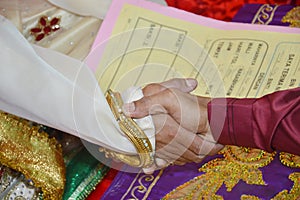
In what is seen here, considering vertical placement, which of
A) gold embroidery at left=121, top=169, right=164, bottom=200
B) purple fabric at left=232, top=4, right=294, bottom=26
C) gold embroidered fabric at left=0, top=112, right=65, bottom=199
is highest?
purple fabric at left=232, top=4, right=294, bottom=26

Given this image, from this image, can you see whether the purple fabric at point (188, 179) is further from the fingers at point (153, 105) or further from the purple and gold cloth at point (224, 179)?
the fingers at point (153, 105)

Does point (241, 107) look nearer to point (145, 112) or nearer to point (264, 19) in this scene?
point (145, 112)

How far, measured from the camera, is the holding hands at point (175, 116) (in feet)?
2.65

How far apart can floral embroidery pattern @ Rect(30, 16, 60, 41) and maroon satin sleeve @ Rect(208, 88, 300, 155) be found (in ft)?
1.12

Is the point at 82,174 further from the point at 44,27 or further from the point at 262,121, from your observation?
the point at 262,121

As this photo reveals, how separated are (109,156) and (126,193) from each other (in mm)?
96

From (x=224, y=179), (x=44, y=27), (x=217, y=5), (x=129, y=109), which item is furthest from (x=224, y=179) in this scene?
(x=217, y=5)

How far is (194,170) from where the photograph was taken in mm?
959

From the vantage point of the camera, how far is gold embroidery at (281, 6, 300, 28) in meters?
1.14

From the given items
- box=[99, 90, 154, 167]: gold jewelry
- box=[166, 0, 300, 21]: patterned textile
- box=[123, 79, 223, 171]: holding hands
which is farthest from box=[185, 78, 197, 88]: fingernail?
box=[166, 0, 300, 21]: patterned textile

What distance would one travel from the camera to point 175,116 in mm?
820

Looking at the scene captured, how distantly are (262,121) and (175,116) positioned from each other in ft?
0.40

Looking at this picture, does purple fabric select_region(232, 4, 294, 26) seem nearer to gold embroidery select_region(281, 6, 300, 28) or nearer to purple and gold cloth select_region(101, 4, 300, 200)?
gold embroidery select_region(281, 6, 300, 28)

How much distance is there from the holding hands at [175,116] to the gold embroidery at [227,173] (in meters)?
0.09
